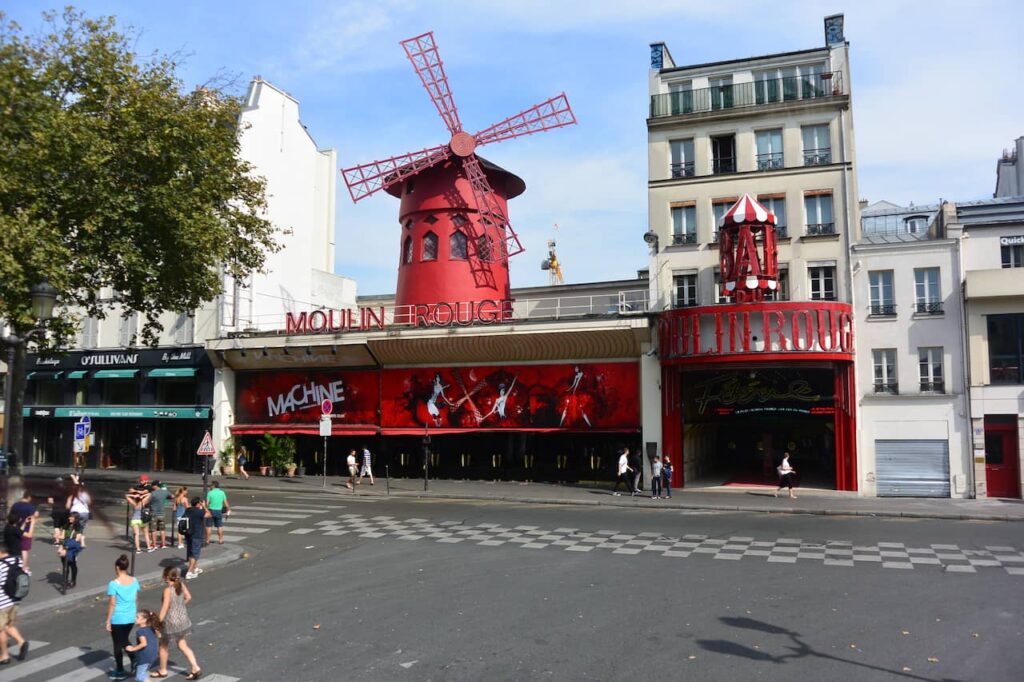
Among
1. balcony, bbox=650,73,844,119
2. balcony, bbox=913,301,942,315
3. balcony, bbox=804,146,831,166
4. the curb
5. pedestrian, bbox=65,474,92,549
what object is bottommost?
the curb

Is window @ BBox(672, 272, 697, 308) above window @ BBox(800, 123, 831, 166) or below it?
below

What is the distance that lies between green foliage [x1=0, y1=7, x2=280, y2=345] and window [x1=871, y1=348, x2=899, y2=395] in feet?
67.7

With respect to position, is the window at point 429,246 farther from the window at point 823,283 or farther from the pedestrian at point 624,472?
the window at point 823,283

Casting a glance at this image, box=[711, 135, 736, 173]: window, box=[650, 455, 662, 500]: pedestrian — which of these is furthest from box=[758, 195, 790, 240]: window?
box=[650, 455, 662, 500]: pedestrian

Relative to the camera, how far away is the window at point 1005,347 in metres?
24.1

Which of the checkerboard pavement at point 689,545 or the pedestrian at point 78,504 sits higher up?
the pedestrian at point 78,504

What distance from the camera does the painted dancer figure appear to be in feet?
91.6

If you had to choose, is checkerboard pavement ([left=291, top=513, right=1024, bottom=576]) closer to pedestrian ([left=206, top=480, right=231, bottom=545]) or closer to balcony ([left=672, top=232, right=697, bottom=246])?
pedestrian ([left=206, top=480, right=231, bottom=545])

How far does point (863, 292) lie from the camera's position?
25.5 m

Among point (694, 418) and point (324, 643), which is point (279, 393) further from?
point (324, 643)

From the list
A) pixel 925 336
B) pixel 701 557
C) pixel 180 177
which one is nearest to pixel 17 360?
pixel 180 177

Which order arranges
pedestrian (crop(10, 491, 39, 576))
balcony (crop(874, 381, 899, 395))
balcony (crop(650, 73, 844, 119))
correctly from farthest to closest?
1. balcony (crop(650, 73, 844, 119))
2. balcony (crop(874, 381, 899, 395))
3. pedestrian (crop(10, 491, 39, 576))

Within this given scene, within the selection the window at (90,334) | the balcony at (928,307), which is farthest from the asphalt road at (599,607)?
the window at (90,334)

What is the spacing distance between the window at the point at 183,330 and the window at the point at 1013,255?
3210 cm
